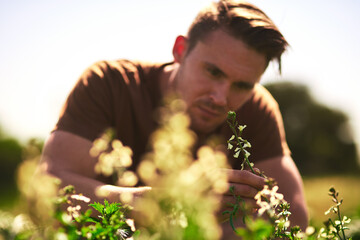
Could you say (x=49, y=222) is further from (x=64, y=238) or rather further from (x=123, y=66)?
(x=123, y=66)

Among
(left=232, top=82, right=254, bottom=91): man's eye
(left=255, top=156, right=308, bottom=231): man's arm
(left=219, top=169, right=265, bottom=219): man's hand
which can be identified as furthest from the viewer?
(left=232, top=82, right=254, bottom=91): man's eye

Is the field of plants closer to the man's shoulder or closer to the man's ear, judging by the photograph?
the man's shoulder

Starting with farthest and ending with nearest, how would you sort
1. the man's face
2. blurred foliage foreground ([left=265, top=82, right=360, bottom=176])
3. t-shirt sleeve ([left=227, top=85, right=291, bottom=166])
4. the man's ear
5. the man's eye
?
1. blurred foliage foreground ([left=265, top=82, right=360, bottom=176])
2. the man's ear
3. t-shirt sleeve ([left=227, top=85, right=291, bottom=166])
4. the man's eye
5. the man's face

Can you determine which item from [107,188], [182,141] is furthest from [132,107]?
[182,141]

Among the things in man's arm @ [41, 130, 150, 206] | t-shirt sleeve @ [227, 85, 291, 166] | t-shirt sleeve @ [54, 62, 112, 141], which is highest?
t-shirt sleeve @ [54, 62, 112, 141]

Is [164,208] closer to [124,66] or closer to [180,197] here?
[180,197]

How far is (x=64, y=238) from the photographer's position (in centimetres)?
65

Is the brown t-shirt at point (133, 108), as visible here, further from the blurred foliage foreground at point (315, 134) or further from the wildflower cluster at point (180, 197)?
the blurred foliage foreground at point (315, 134)

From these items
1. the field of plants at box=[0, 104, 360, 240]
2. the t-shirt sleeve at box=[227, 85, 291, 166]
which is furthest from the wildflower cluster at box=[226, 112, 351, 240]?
the t-shirt sleeve at box=[227, 85, 291, 166]

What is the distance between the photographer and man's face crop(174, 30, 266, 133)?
129 inches

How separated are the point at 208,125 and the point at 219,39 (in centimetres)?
89

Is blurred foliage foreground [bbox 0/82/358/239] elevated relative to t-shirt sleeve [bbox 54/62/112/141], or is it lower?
elevated

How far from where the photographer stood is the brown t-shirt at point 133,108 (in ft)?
11.2

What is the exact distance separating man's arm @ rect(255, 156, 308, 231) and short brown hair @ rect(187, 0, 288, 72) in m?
1.11
